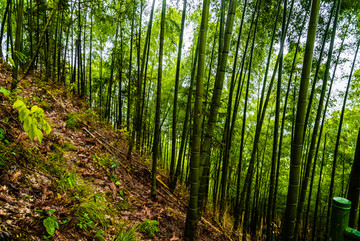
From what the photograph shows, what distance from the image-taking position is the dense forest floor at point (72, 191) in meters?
1.57

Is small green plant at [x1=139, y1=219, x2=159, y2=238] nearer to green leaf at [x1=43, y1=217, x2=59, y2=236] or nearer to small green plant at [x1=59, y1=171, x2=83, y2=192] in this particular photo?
small green plant at [x1=59, y1=171, x2=83, y2=192]

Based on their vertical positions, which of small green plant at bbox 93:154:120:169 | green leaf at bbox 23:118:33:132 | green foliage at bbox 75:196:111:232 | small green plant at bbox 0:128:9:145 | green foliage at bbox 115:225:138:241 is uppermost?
green leaf at bbox 23:118:33:132

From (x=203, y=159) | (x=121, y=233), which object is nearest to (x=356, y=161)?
(x=203, y=159)

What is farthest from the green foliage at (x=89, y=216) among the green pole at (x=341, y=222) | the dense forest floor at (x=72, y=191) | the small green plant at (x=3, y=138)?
the green pole at (x=341, y=222)

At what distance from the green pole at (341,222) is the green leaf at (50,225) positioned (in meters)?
1.92

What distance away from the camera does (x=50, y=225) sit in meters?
1.50

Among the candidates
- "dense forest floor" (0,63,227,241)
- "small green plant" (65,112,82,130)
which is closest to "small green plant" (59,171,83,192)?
"dense forest floor" (0,63,227,241)

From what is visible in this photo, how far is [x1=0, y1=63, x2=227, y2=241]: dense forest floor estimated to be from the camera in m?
1.57

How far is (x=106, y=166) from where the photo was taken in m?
3.38

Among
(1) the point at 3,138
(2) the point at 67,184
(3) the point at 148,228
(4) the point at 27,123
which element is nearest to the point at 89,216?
(2) the point at 67,184

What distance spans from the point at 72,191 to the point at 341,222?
95.6 inches

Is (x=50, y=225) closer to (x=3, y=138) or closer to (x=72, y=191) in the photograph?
(x=72, y=191)

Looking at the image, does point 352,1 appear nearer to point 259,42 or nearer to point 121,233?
point 259,42

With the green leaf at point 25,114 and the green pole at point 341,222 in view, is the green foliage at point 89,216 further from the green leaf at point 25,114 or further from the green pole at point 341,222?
the green pole at point 341,222
